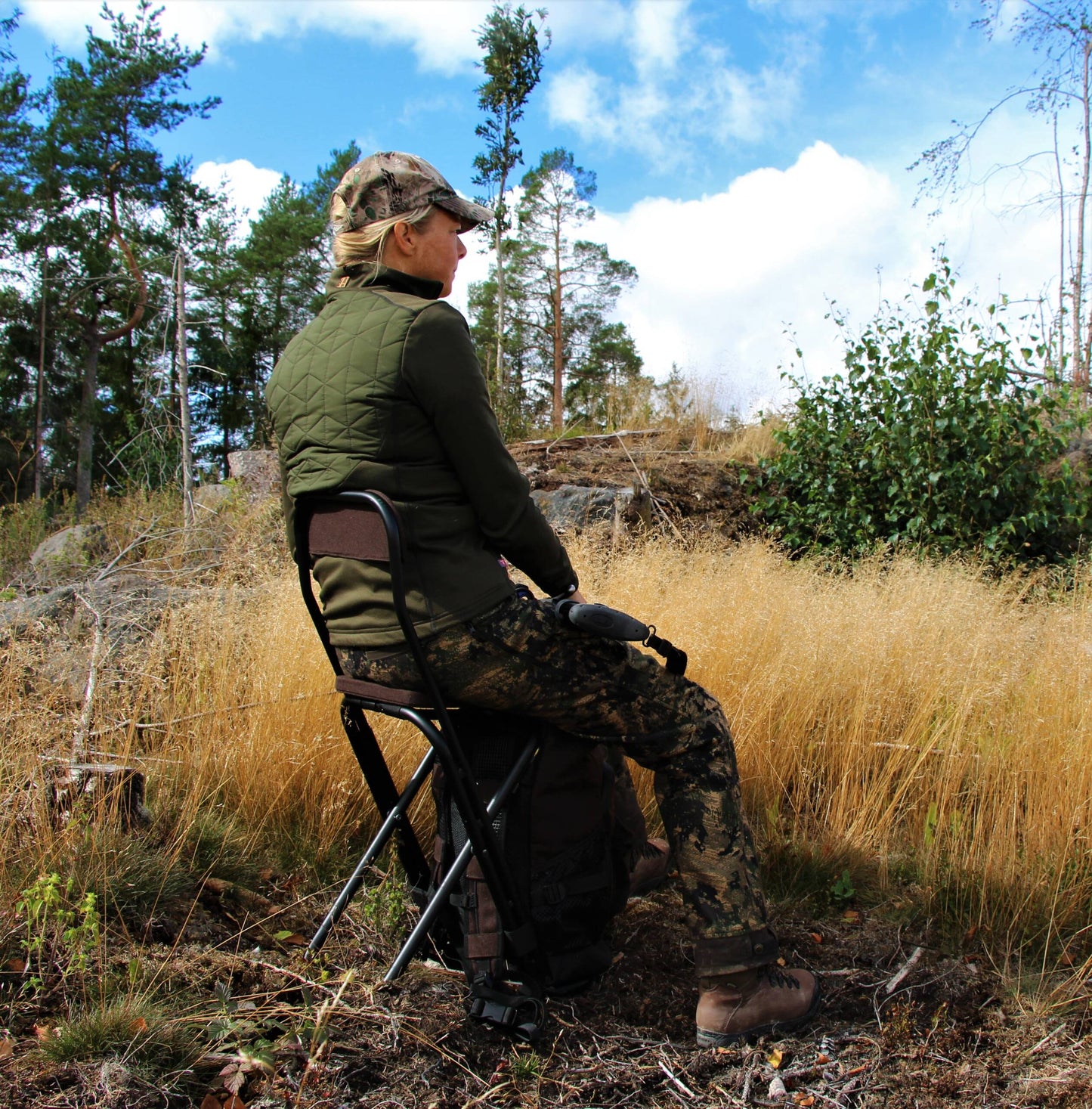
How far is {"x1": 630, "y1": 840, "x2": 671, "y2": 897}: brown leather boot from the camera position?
2953mm

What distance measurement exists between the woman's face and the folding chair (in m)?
0.62

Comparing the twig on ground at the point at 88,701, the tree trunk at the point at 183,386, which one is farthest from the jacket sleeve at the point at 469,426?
the tree trunk at the point at 183,386

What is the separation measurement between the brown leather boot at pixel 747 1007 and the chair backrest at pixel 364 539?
40.2 inches

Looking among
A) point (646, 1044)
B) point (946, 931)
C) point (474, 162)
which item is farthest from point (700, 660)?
point (474, 162)

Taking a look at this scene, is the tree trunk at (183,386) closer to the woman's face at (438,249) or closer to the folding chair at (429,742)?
the folding chair at (429,742)

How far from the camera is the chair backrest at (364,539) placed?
1.92 meters

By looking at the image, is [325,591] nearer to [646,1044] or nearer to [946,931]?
[646,1044]

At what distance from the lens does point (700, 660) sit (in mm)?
4016

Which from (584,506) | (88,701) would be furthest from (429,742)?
(584,506)

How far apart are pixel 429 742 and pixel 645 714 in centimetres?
54

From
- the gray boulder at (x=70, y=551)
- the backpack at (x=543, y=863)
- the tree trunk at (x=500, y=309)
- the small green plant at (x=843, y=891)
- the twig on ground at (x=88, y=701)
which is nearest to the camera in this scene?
the backpack at (x=543, y=863)

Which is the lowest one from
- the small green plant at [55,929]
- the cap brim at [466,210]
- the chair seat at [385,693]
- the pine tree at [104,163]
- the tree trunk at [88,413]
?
the small green plant at [55,929]

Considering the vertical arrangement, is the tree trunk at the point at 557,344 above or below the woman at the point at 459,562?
above

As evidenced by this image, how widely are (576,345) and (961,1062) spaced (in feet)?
81.8
